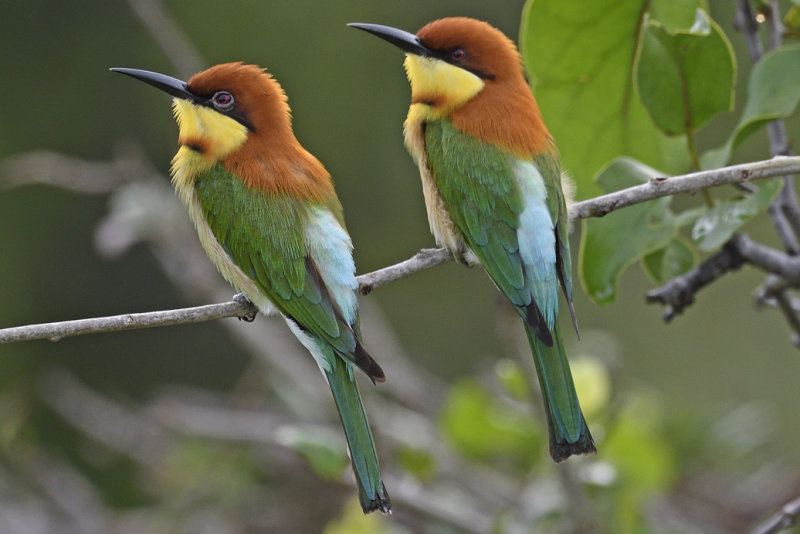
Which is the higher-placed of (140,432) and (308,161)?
(308,161)

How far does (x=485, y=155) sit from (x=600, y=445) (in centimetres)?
56

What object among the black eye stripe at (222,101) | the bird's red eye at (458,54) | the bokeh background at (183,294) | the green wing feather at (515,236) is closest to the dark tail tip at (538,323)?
the green wing feather at (515,236)

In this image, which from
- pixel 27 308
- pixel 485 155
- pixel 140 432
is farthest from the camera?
pixel 27 308

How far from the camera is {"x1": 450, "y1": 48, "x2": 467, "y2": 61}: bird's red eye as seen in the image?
5.73 ft

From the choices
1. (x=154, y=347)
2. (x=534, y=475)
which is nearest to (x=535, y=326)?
(x=534, y=475)

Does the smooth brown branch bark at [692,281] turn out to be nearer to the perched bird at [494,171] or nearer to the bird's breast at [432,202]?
the perched bird at [494,171]

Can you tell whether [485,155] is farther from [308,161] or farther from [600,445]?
[600,445]

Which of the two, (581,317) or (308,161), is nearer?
(308,161)

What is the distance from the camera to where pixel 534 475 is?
6.07ft

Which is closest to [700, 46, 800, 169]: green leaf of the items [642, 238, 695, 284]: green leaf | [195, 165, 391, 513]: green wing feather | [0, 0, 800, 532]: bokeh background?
[642, 238, 695, 284]: green leaf

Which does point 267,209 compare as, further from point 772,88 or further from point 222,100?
point 772,88

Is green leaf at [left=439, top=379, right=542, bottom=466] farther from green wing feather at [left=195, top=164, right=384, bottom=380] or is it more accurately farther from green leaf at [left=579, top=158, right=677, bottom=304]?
green leaf at [left=579, top=158, right=677, bottom=304]

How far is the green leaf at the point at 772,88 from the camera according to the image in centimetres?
133

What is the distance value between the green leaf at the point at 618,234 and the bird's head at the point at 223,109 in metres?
0.57
